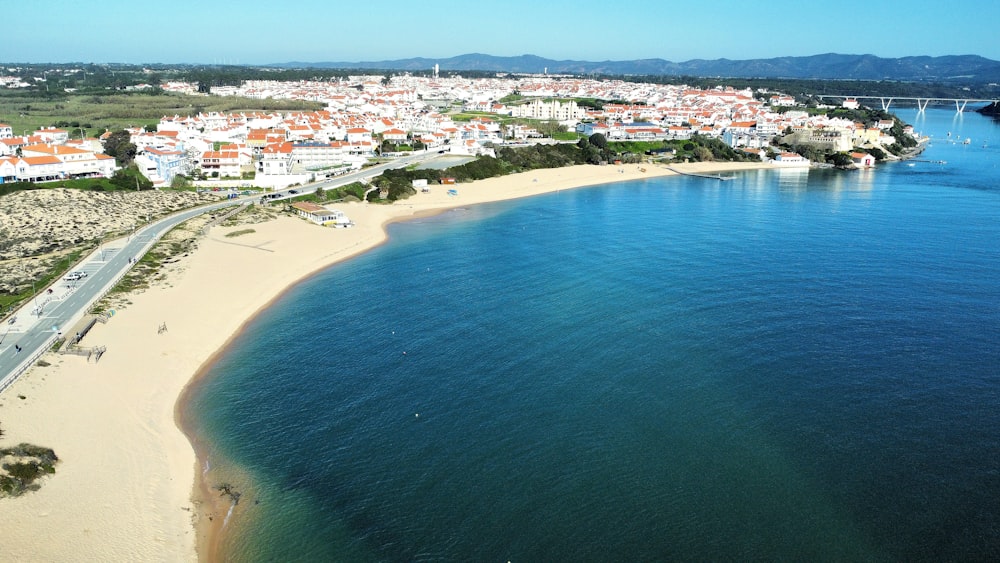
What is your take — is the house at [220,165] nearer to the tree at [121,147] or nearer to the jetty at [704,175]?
the tree at [121,147]

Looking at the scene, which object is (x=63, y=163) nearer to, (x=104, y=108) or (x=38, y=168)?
(x=38, y=168)

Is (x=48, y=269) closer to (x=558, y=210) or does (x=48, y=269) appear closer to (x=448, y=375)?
(x=448, y=375)

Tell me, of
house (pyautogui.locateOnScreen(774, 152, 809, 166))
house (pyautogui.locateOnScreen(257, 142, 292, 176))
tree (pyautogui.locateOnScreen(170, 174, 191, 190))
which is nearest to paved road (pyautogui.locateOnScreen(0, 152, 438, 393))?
tree (pyautogui.locateOnScreen(170, 174, 191, 190))

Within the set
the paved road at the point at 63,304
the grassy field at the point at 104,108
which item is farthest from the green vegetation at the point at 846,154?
the grassy field at the point at 104,108

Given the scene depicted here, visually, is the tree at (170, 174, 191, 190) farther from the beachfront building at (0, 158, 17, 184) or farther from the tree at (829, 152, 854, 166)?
the tree at (829, 152, 854, 166)

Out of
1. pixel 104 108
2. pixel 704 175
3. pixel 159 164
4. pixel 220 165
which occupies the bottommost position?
pixel 704 175

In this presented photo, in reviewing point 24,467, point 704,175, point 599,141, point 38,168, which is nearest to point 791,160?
point 704,175
